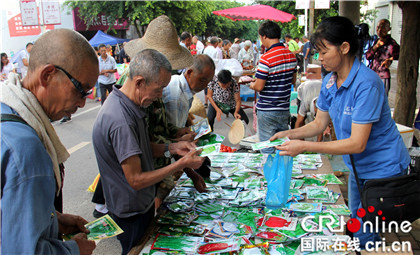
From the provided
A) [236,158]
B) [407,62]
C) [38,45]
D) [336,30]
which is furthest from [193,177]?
[407,62]

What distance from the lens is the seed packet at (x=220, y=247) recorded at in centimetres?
158

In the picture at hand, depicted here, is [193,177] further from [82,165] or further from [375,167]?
[82,165]

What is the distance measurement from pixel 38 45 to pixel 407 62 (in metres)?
4.41

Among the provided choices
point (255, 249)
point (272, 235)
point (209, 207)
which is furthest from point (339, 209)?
point (209, 207)

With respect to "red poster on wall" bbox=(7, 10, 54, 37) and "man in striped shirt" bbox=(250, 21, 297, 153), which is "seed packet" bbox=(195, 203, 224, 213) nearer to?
"man in striped shirt" bbox=(250, 21, 297, 153)

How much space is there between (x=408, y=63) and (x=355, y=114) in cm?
308

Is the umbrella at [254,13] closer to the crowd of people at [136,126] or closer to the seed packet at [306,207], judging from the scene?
the crowd of people at [136,126]

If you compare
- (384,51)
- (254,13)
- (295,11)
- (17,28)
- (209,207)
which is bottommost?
(209,207)

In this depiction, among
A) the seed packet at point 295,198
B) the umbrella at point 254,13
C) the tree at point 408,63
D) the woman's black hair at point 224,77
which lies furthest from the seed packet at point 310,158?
the umbrella at point 254,13

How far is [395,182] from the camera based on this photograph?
6.04 ft

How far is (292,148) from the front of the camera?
1911 millimetres

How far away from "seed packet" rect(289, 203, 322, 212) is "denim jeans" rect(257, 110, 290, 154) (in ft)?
5.42

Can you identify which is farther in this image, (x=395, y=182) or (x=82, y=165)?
(x=82, y=165)

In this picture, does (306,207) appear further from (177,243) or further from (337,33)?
(337,33)
